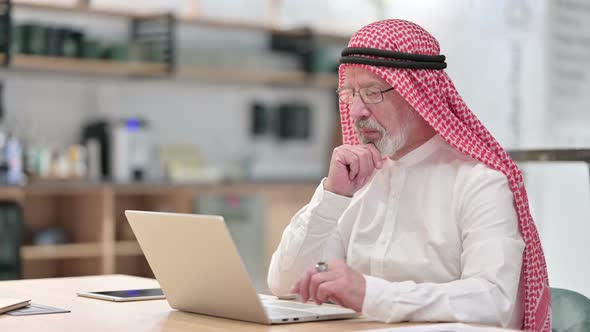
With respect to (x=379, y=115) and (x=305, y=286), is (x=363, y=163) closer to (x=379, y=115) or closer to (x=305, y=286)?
(x=379, y=115)

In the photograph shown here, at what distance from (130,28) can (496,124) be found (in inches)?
127

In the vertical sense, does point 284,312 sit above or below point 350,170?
below

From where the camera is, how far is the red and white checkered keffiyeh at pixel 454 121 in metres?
2.04

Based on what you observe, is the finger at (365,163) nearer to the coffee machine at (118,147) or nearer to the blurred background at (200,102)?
the blurred background at (200,102)

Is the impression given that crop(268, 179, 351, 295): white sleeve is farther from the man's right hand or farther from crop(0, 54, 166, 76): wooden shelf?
crop(0, 54, 166, 76): wooden shelf

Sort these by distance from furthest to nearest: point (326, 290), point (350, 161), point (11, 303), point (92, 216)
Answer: point (92, 216), point (350, 161), point (11, 303), point (326, 290)

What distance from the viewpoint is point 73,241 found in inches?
246

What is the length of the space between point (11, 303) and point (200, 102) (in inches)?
201

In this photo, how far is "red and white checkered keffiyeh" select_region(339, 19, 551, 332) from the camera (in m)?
2.04

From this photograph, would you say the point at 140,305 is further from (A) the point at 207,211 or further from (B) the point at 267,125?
(B) the point at 267,125

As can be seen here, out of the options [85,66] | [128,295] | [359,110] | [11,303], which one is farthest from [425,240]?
[85,66]

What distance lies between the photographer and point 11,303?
78.7 inches

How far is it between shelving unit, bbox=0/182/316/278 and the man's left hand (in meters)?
4.14

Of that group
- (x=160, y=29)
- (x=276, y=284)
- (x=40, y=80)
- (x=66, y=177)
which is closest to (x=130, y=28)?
(x=160, y=29)
